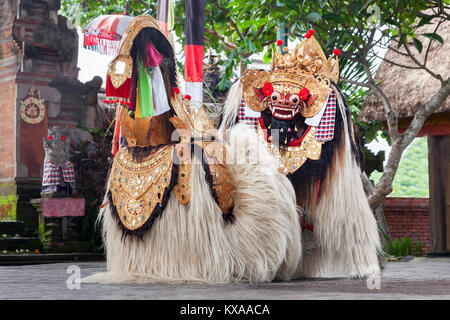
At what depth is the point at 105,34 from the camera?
6168 mm

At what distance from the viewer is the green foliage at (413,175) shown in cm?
3416

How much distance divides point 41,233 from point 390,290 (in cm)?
705

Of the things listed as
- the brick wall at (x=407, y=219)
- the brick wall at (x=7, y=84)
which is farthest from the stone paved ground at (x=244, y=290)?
the brick wall at (x=407, y=219)

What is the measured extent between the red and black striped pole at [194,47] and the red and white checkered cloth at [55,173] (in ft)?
8.16

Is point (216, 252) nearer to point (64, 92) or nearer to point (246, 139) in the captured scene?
point (246, 139)

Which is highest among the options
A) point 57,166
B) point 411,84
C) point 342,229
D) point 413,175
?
point 411,84

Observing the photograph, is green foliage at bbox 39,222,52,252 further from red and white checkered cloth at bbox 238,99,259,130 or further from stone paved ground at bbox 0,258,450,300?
red and white checkered cloth at bbox 238,99,259,130

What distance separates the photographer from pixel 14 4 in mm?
11773

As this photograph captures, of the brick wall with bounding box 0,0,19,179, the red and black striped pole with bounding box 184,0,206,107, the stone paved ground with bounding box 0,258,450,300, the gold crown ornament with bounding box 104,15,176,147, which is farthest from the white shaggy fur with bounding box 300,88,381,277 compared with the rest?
the brick wall with bounding box 0,0,19,179

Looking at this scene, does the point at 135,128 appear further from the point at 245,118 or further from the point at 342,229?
the point at 342,229

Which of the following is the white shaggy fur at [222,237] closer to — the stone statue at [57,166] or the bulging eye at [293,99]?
the bulging eye at [293,99]

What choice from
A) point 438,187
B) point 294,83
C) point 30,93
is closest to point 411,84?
point 438,187

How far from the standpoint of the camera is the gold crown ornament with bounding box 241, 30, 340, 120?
5.34 m

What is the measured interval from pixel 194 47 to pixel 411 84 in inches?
133
